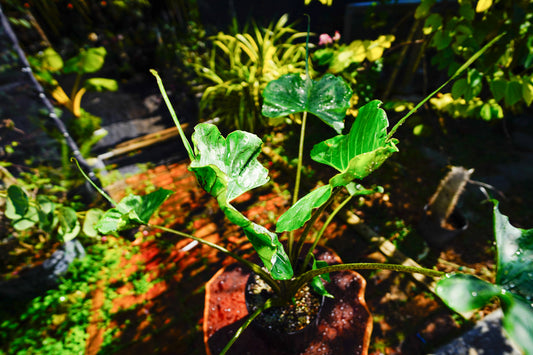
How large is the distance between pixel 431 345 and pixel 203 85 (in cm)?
386

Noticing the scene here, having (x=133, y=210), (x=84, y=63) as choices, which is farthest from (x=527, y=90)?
(x=84, y=63)

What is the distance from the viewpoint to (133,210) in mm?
835

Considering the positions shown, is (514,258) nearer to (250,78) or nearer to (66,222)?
(66,222)

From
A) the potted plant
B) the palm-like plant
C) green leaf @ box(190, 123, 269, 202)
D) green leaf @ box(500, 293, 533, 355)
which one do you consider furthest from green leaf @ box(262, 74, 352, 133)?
the palm-like plant

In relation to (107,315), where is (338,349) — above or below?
above

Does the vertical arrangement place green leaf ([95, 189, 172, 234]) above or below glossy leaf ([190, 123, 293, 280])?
below

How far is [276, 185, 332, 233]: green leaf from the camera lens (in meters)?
0.62

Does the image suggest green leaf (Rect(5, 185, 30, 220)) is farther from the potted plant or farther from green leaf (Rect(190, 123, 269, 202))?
green leaf (Rect(190, 123, 269, 202))

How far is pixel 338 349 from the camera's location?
1.15m

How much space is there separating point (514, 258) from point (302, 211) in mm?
503

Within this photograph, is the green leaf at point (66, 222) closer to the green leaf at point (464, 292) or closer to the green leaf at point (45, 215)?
the green leaf at point (45, 215)

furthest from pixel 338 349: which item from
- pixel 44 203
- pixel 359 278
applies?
pixel 44 203

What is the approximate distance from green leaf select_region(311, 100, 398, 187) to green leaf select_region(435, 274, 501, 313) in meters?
0.28

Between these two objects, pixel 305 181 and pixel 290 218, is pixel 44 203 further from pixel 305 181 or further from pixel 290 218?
pixel 305 181
